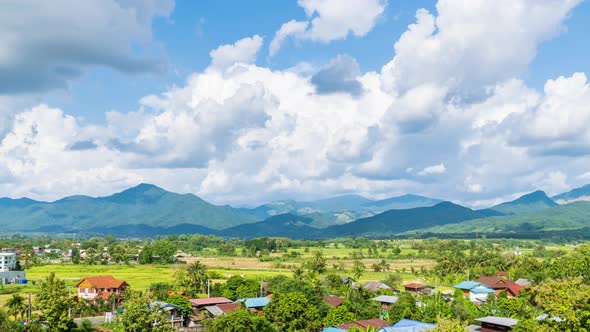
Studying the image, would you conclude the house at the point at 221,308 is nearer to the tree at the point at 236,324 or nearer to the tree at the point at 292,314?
the tree at the point at 292,314

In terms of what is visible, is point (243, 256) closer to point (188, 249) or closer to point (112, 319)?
point (188, 249)

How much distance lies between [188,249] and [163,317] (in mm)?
148648

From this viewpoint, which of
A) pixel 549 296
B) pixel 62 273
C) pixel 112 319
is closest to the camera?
pixel 549 296

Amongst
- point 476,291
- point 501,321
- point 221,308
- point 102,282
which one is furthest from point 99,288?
point 476,291

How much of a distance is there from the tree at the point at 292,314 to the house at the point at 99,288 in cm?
2947

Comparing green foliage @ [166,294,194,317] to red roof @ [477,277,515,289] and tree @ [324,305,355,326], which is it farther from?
red roof @ [477,277,515,289]

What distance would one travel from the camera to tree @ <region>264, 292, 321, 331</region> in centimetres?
4525

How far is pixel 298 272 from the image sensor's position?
255 ft

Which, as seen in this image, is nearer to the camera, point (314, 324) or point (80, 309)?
point (314, 324)

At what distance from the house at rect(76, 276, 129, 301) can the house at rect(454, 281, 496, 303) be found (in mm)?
48323

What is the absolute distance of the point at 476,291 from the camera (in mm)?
71125

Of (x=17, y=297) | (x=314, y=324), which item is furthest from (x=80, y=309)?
(x=314, y=324)

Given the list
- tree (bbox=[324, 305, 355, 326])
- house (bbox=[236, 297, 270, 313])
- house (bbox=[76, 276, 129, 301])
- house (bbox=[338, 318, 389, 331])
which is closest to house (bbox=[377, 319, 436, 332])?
house (bbox=[338, 318, 389, 331])

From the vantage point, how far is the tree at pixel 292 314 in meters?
45.2
